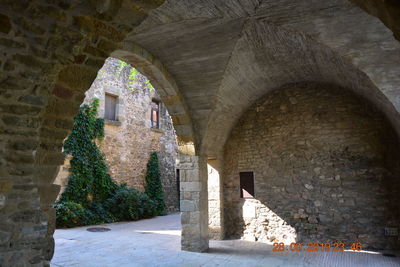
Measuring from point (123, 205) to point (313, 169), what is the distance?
238 inches

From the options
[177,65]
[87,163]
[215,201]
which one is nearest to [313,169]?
[215,201]

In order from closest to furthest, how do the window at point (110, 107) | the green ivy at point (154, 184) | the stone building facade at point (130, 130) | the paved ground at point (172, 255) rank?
the paved ground at point (172, 255)
the stone building facade at point (130, 130)
the window at point (110, 107)
the green ivy at point (154, 184)

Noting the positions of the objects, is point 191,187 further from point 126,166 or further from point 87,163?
point 126,166

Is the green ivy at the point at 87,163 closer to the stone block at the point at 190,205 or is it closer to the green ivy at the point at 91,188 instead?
the green ivy at the point at 91,188

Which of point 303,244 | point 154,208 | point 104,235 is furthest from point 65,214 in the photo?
point 303,244

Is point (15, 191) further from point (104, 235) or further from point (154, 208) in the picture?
point (154, 208)

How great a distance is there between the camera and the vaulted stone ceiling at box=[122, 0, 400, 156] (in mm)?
3434

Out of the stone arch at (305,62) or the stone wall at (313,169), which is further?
the stone wall at (313,169)

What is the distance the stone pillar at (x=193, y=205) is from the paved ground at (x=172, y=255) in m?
0.23

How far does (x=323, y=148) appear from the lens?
20.2 ft

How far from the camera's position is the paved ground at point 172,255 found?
4715 mm
